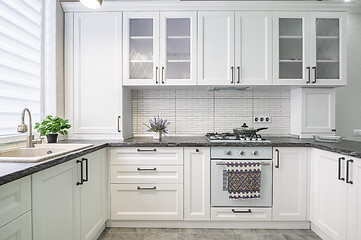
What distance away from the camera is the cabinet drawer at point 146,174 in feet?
6.72

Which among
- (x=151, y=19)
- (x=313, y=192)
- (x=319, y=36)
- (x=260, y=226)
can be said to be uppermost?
(x=151, y=19)

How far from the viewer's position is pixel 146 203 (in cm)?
206

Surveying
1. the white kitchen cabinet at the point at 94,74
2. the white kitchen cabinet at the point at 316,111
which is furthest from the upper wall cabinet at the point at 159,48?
the white kitchen cabinet at the point at 316,111

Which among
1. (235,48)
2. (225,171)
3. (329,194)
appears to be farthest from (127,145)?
(329,194)

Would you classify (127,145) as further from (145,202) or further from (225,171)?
(225,171)

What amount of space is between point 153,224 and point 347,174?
6.01 ft

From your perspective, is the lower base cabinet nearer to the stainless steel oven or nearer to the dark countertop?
the dark countertop

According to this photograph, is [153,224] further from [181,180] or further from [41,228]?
[41,228]

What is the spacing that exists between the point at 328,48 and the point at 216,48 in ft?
4.23

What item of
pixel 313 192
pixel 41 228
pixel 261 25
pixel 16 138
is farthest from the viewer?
pixel 261 25

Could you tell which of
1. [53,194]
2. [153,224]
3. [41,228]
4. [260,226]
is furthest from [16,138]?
[260,226]

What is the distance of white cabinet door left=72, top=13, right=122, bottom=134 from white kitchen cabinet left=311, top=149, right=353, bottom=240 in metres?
2.12

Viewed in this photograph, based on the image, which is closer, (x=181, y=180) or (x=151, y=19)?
→ (x=181, y=180)

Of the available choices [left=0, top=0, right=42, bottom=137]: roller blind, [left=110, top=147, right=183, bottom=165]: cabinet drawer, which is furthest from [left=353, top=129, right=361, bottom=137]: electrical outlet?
[left=0, top=0, right=42, bottom=137]: roller blind
